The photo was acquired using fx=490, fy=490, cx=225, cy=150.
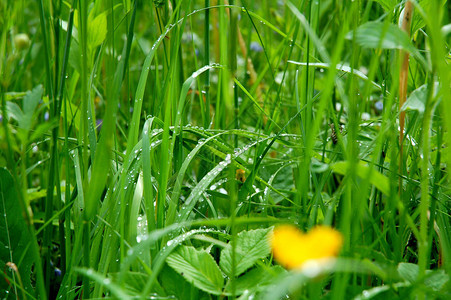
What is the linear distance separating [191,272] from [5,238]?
41 centimetres

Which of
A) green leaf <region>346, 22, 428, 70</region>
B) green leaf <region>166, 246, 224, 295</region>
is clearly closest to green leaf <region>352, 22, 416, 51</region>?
green leaf <region>346, 22, 428, 70</region>

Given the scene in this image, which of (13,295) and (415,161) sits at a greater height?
(415,161)

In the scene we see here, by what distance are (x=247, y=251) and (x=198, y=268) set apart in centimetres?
8

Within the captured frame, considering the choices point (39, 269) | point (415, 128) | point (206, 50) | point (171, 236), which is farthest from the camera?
point (206, 50)

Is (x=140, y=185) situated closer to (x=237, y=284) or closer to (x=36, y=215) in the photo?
(x=237, y=284)

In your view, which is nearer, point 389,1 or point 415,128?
point 389,1

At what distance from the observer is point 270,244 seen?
0.74 meters

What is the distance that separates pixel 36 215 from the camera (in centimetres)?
110

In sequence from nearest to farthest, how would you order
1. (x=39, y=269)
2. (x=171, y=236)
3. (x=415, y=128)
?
1. (x=39, y=269)
2. (x=171, y=236)
3. (x=415, y=128)

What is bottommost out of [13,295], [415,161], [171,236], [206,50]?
[13,295]

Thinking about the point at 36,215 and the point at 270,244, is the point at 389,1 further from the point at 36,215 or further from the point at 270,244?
the point at 36,215

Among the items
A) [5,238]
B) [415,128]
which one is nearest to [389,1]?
[415,128]

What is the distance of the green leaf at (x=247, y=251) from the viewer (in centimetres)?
69

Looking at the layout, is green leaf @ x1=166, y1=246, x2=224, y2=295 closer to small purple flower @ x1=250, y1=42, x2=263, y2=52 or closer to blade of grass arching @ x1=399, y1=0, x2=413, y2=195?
blade of grass arching @ x1=399, y1=0, x2=413, y2=195
